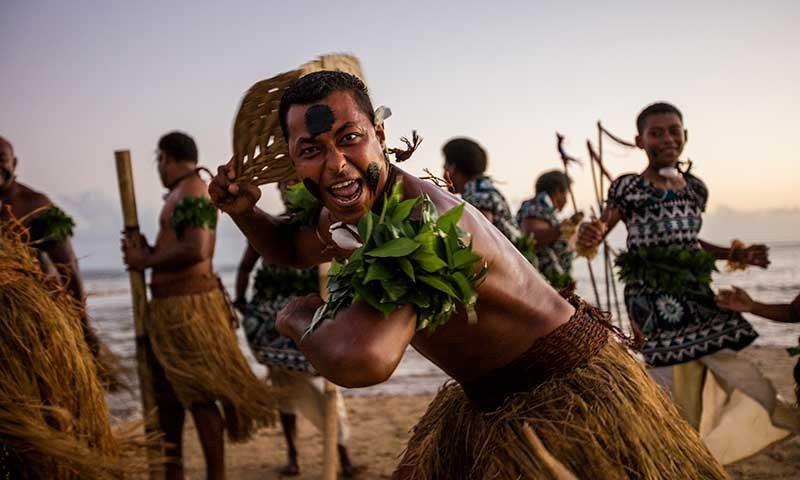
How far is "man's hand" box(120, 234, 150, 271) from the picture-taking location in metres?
4.38

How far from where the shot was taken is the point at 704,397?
13.7 ft

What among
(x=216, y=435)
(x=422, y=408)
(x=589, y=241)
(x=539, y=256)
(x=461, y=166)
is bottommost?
(x=422, y=408)

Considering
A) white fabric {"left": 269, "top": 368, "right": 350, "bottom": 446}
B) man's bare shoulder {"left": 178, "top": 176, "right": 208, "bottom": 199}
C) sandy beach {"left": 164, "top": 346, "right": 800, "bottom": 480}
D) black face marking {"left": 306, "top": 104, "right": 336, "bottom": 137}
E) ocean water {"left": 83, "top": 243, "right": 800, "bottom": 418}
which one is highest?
black face marking {"left": 306, "top": 104, "right": 336, "bottom": 137}

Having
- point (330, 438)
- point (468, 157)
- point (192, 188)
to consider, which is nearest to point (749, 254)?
point (468, 157)

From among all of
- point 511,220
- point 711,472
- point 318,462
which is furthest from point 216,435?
point 711,472

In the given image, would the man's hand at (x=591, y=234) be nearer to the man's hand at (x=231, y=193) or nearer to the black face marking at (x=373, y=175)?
the man's hand at (x=231, y=193)

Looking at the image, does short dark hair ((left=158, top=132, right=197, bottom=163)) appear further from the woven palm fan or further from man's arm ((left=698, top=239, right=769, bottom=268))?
man's arm ((left=698, top=239, right=769, bottom=268))

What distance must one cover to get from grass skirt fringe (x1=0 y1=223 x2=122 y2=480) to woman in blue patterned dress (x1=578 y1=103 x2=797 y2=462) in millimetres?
2650

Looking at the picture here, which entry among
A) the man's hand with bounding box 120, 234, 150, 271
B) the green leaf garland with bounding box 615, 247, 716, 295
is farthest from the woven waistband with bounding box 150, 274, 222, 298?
the green leaf garland with bounding box 615, 247, 716, 295

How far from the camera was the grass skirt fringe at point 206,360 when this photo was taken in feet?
14.3

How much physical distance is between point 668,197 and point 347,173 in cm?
283

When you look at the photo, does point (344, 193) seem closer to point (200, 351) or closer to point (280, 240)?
point (280, 240)

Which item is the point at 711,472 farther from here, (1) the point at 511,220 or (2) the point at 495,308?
(1) the point at 511,220

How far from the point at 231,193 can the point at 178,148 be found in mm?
2371
